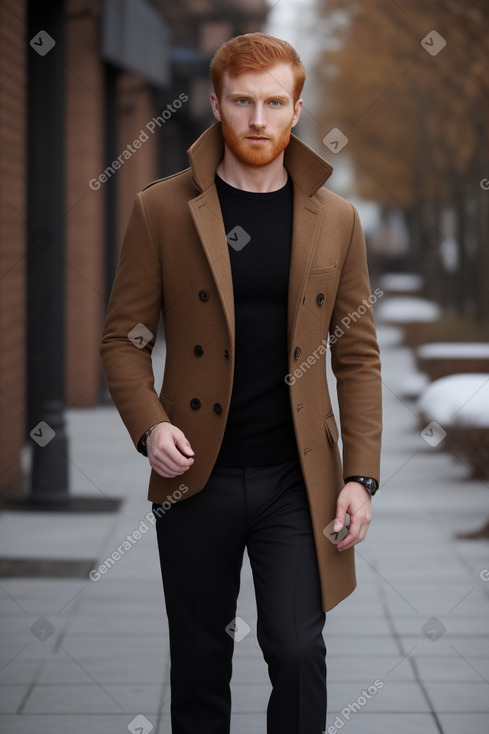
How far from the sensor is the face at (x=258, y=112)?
3219 mm

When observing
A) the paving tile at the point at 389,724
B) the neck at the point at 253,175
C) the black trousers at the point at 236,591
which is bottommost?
the paving tile at the point at 389,724

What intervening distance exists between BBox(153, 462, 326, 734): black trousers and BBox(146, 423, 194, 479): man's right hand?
0.57 ft

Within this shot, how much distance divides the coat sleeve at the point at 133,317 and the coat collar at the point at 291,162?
0.18m

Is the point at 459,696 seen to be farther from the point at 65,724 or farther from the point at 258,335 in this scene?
the point at 258,335

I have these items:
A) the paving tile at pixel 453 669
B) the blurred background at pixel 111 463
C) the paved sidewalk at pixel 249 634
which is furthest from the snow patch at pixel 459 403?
the paving tile at pixel 453 669

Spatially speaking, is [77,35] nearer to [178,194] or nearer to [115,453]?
[115,453]

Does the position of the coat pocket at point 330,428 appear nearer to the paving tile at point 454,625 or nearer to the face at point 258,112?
the face at point 258,112

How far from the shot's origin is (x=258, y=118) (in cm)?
321

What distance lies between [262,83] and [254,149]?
149 millimetres

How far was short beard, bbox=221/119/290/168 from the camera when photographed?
324 centimetres

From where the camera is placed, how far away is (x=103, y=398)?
568 inches

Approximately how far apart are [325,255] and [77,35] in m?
10.8

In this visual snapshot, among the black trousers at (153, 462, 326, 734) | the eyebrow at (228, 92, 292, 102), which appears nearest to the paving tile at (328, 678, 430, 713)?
the black trousers at (153, 462, 326, 734)

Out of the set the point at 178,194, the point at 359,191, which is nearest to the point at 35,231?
the point at 178,194
